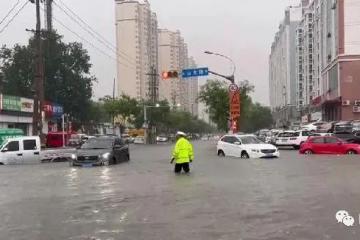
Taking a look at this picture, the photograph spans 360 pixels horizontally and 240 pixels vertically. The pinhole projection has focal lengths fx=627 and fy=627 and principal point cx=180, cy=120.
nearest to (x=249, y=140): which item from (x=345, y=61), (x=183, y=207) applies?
(x=183, y=207)

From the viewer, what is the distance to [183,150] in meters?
21.9

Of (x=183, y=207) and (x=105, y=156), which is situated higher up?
(x=105, y=156)

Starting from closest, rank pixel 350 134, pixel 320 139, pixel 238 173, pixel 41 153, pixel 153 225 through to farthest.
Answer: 1. pixel 153 225
2. pixel 238 173
3. pixel 41 153
4. pixel 320 139
5. pixel 350 134

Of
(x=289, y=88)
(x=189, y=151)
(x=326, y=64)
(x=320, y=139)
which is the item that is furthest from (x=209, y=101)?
(x=289, y=88)

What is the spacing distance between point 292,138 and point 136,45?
2844cm

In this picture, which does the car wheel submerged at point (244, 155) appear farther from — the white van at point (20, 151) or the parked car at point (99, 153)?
the white van at point (20, 151)

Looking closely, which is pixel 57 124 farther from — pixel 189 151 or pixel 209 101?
pixel 189 151

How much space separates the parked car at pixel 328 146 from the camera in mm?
37375

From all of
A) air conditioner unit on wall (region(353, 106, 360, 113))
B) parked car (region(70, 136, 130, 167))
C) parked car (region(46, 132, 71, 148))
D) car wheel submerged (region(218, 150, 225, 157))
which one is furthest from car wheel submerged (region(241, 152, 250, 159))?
air conditioner unit on wall (region(353, 106, 360, 113))

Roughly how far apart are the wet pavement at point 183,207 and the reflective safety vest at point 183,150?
1.09 metres

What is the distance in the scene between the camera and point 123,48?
70.4 metres

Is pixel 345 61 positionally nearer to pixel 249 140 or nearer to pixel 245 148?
pixel 249 140

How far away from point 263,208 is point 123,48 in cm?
5945

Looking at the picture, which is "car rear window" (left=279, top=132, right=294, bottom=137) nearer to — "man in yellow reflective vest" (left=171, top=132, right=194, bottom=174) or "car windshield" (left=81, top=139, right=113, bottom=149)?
"car windshield" (left=81, top=139, right=113, bottom=149)
